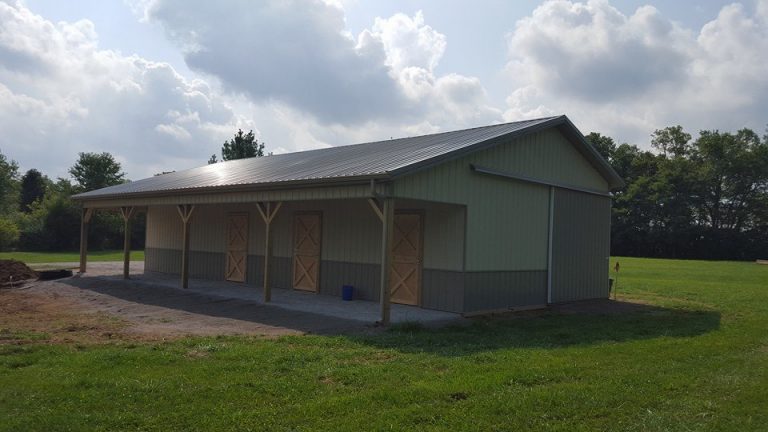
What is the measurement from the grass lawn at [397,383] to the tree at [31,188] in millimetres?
67676

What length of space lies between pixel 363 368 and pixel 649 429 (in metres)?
3.11

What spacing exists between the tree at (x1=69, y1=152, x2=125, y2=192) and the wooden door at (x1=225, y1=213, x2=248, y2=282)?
149 feet

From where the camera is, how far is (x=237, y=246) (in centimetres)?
1800

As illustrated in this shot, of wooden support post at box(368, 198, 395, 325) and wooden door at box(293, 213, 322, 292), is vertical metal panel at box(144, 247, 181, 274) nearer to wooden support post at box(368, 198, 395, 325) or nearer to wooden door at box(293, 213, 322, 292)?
wooden door at box(293, 213, 322, 292)

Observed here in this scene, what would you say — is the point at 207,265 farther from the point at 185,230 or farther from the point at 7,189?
the point at 7,189

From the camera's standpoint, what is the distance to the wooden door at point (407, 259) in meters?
13.0

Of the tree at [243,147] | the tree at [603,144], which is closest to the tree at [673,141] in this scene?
the tree at [603,144]

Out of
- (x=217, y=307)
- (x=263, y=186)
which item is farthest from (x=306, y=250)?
(x=217, y=307)

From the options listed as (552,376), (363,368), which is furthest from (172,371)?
(552,376)

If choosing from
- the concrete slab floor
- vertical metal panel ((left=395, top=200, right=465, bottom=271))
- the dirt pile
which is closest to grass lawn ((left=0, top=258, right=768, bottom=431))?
the concrete slab floor

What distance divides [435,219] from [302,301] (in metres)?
3.57

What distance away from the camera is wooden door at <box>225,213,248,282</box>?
17.7m

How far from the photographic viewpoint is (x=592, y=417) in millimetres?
5375

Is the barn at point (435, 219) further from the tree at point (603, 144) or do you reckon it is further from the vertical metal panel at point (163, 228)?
the tree at point (603, 144)
